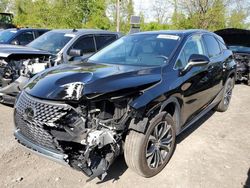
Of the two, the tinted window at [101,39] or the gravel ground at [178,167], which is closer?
the gravel ground at [178,167]

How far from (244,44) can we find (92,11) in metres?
19.1

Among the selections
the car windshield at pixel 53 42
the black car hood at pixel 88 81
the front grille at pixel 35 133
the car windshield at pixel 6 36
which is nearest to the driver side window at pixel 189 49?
the black car hood at pixel 88 81

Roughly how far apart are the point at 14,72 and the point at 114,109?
342 centimetres

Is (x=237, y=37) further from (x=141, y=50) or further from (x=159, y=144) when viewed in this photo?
(x=159, y=144)

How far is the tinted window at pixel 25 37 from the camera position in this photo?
32.9 feet

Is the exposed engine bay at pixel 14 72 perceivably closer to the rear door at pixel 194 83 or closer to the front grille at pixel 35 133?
the front grille at pixel 35 133

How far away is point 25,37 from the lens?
10289 millimetres

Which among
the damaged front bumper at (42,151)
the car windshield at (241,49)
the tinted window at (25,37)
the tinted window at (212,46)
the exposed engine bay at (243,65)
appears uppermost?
the tinted window at (212,46)

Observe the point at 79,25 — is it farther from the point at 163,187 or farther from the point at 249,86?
the point at 163,187

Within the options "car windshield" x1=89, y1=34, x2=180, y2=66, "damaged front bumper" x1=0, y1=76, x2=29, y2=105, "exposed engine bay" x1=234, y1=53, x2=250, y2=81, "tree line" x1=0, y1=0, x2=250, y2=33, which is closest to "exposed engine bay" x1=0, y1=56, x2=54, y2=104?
"damaged front bumper" x1=0, y1=76, x2=29, y2=105

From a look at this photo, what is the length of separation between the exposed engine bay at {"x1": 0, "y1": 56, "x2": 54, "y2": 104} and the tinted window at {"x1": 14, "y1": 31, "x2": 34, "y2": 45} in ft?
13.7

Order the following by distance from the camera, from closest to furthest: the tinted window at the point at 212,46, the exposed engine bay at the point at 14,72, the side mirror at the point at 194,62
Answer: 1. the side mirror at the point at 194,62
2. the tinted window at the point at 212,46
3. the exposed engine bay at the point at 14,72

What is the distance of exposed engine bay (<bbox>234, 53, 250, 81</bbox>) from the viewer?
9.39m

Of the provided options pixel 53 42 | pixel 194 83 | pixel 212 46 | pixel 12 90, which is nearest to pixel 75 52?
pixel 53 42
